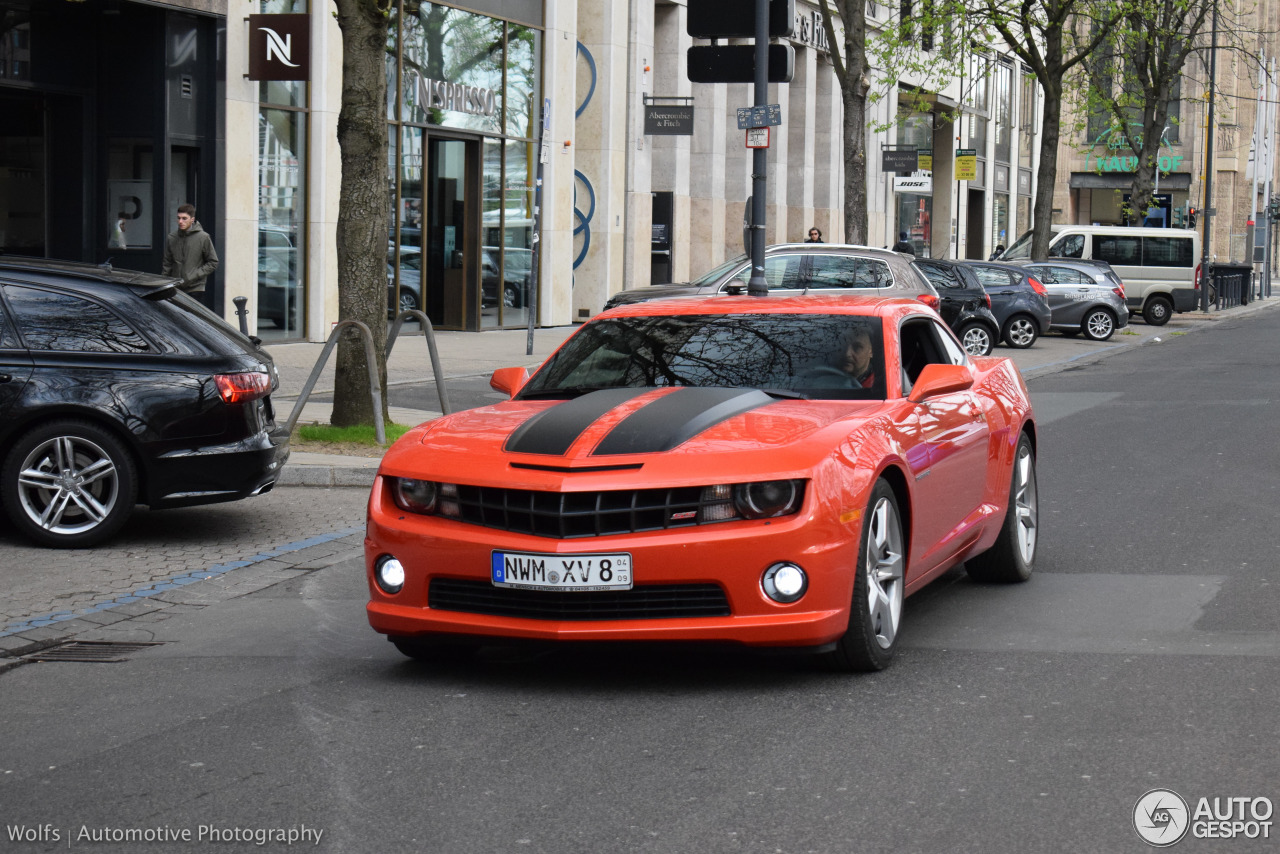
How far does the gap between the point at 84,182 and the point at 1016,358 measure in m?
14.5

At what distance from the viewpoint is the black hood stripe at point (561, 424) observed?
19.8 feet

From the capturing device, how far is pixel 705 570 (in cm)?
575

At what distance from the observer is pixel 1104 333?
33.2m

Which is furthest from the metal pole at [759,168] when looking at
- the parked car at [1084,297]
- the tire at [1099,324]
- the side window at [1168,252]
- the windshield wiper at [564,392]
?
the side window at [1168,252]

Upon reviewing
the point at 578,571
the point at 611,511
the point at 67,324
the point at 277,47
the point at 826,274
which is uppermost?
the point at 277,47

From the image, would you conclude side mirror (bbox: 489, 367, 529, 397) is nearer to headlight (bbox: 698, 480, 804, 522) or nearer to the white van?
headlight (bbox: 698, 480, 804, 522)

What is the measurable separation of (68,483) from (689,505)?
15.1ft

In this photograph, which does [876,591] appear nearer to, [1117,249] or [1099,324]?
[1099,324]

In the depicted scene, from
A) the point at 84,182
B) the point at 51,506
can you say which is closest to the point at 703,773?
the point at 51,506

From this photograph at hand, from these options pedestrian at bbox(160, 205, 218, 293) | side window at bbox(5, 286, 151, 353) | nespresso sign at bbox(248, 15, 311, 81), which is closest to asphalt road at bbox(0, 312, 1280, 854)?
side window at bbox(5, 286, 151, 353)

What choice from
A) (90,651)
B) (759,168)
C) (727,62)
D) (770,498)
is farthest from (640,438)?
(759,168)

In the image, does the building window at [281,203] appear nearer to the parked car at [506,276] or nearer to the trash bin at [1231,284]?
the parked car at [506,276]

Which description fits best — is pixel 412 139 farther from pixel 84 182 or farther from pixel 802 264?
pixel 802 264

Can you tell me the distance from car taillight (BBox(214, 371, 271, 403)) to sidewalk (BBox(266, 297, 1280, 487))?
2007 mm
